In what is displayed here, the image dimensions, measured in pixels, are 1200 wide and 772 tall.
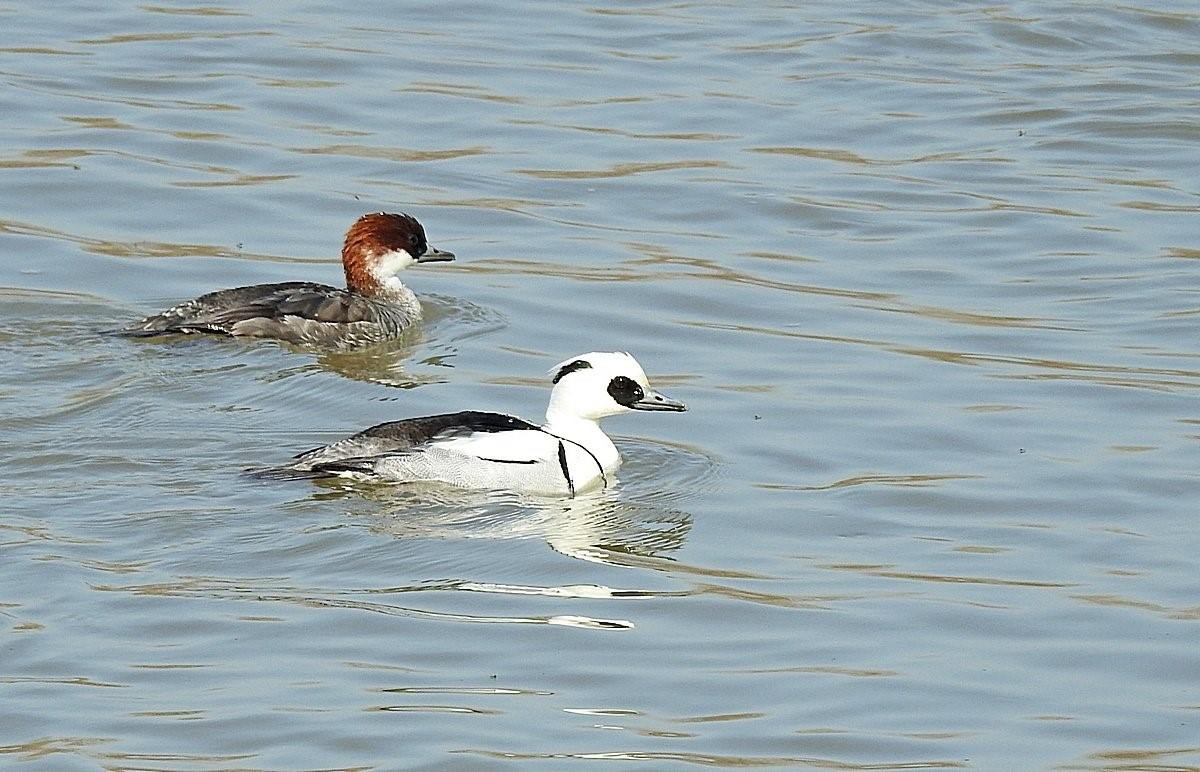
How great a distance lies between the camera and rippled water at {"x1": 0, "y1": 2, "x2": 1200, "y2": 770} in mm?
7242

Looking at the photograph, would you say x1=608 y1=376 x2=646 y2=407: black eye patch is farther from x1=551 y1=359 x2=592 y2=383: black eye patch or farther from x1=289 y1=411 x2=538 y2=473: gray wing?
x1=289 y1=411 x2=538 y2=473: gray wing

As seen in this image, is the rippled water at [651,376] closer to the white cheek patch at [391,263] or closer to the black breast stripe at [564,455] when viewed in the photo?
the black breast stripe at [564,455]

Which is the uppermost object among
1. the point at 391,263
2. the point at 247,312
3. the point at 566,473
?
the point at 391,263

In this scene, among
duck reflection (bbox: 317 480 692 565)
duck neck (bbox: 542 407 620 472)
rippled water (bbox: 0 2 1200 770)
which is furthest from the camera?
duck neck (bbox: 542 407 620 472)

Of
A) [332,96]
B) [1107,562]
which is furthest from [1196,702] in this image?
[332,96]

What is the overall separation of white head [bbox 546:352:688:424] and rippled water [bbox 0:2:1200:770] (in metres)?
0.39

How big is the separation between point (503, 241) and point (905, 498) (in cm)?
549

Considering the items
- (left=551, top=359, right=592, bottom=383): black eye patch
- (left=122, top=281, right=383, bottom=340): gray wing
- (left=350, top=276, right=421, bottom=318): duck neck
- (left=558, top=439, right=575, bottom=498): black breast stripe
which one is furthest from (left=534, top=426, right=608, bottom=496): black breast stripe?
(left=350, top=276, right=421, bottom=318): duck neck

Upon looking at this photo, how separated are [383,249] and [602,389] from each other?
3928 millimetres

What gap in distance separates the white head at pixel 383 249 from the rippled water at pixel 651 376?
0.36m

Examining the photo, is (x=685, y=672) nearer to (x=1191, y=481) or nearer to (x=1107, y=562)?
(x=1107, y=562)

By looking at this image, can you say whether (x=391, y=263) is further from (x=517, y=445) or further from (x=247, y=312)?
(x=517, y=445)

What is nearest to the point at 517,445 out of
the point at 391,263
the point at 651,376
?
the point at 651,376

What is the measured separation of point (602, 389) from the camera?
10141 mm
